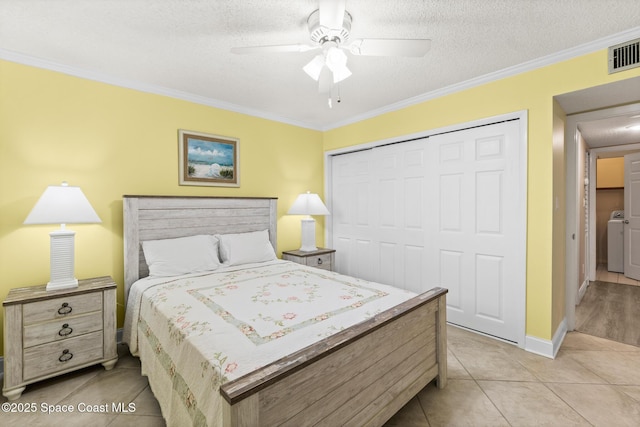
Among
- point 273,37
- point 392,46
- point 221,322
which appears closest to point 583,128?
point 392,46

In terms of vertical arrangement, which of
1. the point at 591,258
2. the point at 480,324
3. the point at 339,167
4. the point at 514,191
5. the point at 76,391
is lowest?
the point at 76,391

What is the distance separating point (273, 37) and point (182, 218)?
1927 millimetres

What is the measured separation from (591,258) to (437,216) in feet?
11.3

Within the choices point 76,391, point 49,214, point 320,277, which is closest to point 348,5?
point 320,277

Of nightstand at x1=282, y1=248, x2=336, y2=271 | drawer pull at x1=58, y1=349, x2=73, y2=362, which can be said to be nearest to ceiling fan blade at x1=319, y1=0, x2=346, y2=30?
nightstand at x1=282, y1=248, x2=336, y2=271

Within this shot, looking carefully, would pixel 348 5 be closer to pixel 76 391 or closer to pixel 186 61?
pixel 186 61

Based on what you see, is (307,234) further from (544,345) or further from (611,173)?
(611,173)

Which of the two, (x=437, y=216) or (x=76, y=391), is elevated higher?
(x=437, y=216)

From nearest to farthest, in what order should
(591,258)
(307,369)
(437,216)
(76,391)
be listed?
(307,369) < (76,391) < (437,216) < (591,258)

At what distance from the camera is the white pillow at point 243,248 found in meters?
3.05

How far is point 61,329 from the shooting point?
2.13 meters

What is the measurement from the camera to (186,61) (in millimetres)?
2439

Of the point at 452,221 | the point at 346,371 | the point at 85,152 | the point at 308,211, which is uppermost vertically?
the point at 85,152

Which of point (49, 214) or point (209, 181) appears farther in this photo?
point (209, 181)
